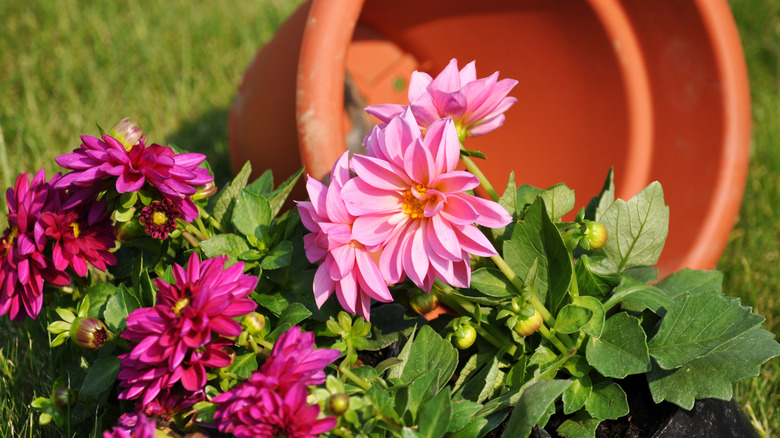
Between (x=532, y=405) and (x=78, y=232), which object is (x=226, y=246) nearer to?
(x=78, y=232)

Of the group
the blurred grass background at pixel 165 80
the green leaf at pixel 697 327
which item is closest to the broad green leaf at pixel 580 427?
the green leaf at pixel 697 327

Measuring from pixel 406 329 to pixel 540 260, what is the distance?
216 mm

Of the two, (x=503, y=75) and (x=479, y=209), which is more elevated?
(x=479, y=209)

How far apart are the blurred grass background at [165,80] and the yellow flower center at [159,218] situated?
3.06ft

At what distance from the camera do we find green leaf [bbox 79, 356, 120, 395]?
0.88m

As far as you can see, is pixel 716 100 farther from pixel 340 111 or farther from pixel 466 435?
pixel 466 435

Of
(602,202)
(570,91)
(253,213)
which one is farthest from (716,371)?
(570,91)

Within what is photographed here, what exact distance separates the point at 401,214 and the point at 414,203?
0.06 feet

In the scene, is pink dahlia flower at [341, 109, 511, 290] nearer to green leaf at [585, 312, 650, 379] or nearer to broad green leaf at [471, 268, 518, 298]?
broad green leaf at [471, 268, 518, 298]

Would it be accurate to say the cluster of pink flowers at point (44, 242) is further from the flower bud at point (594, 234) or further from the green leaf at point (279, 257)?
the flower bud at point (594, 234)

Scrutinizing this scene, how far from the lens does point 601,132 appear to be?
5.22 ft

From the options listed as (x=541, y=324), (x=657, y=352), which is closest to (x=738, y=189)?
(x=657, y=352)

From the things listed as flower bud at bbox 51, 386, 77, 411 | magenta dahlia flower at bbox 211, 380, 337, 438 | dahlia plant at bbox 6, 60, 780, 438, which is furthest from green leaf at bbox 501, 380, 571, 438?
flower bud at bbox 51, 386, 77, 411

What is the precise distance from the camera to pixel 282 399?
27.5 inches
